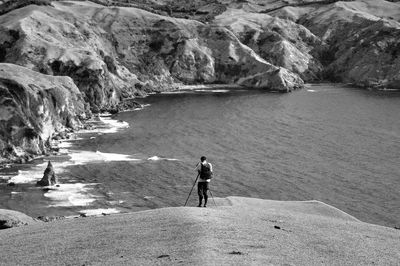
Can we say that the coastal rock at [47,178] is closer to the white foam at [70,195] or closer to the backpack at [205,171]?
the white foam at [70,195]

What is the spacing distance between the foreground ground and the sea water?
27.9 m

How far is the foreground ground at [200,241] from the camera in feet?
73.9

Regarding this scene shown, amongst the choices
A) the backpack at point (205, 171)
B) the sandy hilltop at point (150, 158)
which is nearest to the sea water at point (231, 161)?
the sandy hilltop at point (150, 158)

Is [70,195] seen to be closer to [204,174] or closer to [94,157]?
[94,157]

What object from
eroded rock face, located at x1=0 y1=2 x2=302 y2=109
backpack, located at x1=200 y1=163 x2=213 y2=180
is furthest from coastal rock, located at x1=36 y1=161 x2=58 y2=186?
eroded rock face, located at x1=0 y1=2 x2=302 y2=109

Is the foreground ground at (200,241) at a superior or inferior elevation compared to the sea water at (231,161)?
superior

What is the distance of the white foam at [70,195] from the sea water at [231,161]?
0.12 meters

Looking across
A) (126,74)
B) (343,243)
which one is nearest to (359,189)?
(343,243)

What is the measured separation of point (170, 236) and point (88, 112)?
332 feet

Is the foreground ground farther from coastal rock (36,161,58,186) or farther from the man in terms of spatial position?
coastal rock (36,161,58,186)

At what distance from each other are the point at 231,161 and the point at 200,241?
59.0 m

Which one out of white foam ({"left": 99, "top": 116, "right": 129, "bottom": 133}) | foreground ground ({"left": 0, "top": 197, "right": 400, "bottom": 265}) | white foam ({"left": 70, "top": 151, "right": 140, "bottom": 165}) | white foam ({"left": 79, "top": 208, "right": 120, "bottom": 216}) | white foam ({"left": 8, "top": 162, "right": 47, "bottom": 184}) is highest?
foreground ground ({"left": 0, "top": 197, "right": 400, "bottom": 265})

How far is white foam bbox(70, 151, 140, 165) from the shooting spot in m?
81.8

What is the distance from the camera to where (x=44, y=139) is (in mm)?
90125
